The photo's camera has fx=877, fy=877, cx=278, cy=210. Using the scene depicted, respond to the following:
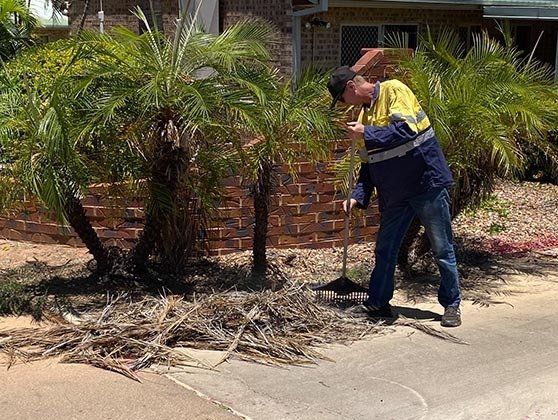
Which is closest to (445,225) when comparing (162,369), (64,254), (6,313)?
(162,369)

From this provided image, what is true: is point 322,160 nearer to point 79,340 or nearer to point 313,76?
point 313,76

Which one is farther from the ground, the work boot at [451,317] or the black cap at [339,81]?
the black cap at [339,81]

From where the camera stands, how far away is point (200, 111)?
588 cm

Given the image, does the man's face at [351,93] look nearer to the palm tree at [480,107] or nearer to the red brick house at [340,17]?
the palm tree at [480,107]

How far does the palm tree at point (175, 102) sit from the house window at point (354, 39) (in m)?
8.25

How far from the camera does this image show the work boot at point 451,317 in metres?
6.10

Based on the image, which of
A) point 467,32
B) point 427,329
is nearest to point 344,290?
point 427,329

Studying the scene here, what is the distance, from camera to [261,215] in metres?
7.20

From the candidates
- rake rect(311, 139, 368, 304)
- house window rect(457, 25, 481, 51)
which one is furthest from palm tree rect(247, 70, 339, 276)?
house window rect(457, 25, 481, 51)

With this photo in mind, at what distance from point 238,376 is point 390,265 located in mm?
1591

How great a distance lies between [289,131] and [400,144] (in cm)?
114

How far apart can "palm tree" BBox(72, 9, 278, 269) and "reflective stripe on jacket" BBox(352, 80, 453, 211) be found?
0.85m

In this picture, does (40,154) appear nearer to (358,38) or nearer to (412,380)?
(412,380)

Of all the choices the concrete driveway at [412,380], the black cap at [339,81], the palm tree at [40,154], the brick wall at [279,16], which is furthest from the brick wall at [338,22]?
the concrete driveway at [412,380]
